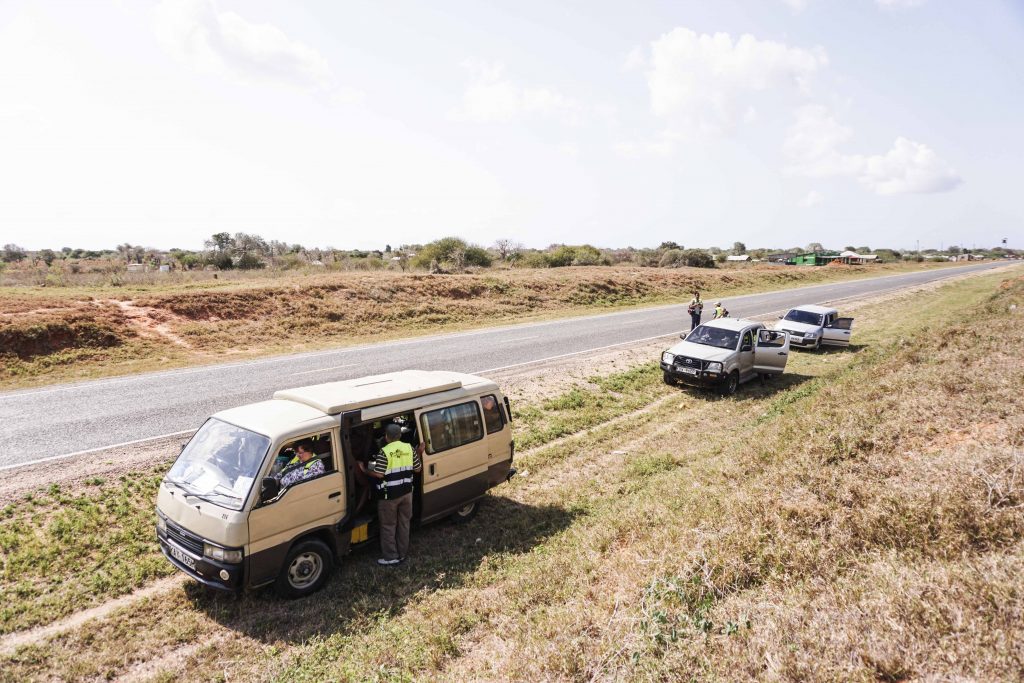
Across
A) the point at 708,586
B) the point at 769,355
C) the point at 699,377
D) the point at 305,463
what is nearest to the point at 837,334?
the point at 769,355

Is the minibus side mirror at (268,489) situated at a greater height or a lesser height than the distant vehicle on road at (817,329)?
greater

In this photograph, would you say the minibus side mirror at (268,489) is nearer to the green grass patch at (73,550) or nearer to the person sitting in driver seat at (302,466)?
the person sitting in driver seat at (302,466)

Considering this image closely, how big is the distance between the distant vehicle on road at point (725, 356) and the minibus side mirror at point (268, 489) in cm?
1223

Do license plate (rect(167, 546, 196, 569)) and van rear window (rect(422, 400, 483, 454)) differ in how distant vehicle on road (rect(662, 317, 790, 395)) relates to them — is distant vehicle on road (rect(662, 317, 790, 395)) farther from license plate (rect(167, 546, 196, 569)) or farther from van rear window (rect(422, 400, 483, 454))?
license plate (rect(167, 546, 196, 569))

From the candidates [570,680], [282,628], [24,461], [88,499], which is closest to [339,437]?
[282,628]

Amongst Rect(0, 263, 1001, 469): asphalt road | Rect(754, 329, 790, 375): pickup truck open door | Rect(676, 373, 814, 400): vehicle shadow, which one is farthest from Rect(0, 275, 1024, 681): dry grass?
Rect(754, 329, 790, 375): pickup truck open door

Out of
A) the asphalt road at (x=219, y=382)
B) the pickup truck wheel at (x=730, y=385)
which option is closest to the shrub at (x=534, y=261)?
the asphalt road at (x=219, y=382)

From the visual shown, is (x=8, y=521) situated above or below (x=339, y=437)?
below

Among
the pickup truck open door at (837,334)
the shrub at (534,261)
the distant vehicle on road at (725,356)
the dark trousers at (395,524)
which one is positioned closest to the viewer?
the dark trousers at (395,524)

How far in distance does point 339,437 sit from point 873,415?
8400mm

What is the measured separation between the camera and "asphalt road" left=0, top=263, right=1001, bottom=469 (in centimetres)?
1156

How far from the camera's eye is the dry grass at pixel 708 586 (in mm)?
4023

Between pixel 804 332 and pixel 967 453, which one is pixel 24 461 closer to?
pixel 967 453

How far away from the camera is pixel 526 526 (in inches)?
336
